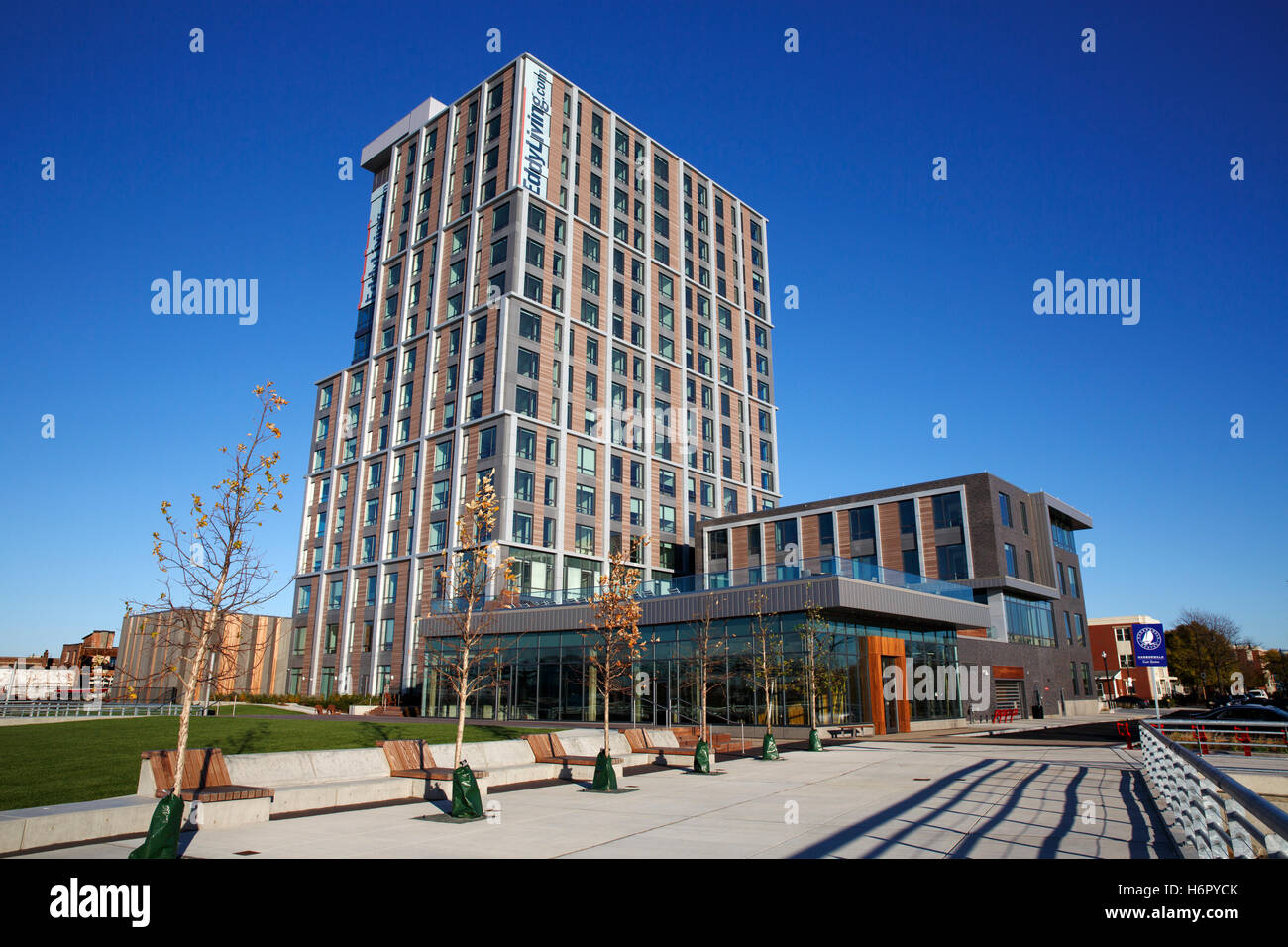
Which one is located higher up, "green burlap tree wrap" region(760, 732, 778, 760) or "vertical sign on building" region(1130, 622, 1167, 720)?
"vertical sign on building" region(1130, 622, 1167, 720)

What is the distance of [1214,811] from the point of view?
27.4ft

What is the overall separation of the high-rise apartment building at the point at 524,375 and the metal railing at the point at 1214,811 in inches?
1732

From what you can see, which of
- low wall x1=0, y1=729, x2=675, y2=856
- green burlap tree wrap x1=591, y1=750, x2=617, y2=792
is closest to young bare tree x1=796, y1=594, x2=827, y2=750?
low wall x1=0, y1=729, x2=675, y2=856

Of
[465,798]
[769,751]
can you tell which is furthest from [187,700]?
[769,751]

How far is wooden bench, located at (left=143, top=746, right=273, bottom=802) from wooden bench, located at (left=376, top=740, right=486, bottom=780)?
3416 millimetres

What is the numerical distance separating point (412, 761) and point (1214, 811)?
45.6 ft

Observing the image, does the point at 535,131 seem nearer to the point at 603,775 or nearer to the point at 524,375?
the point at 524,375

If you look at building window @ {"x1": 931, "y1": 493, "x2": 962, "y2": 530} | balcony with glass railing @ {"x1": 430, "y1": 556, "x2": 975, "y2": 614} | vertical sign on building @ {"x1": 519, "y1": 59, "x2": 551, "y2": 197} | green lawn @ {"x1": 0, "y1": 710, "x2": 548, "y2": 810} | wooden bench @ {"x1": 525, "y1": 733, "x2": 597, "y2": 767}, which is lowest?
wooden bench @ {"x1": 525, "y1": 733, "x2": 597, "y2": 767}

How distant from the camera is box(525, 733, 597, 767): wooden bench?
62.1ft

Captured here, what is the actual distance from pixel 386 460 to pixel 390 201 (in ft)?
86.1

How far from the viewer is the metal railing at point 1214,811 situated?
539cm

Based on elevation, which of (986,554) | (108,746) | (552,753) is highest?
(986,554)

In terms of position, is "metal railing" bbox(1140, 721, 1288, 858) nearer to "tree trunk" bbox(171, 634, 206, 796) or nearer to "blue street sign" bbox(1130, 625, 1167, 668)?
"blue street sign" bbox(1130, 625, 1167, 668)
